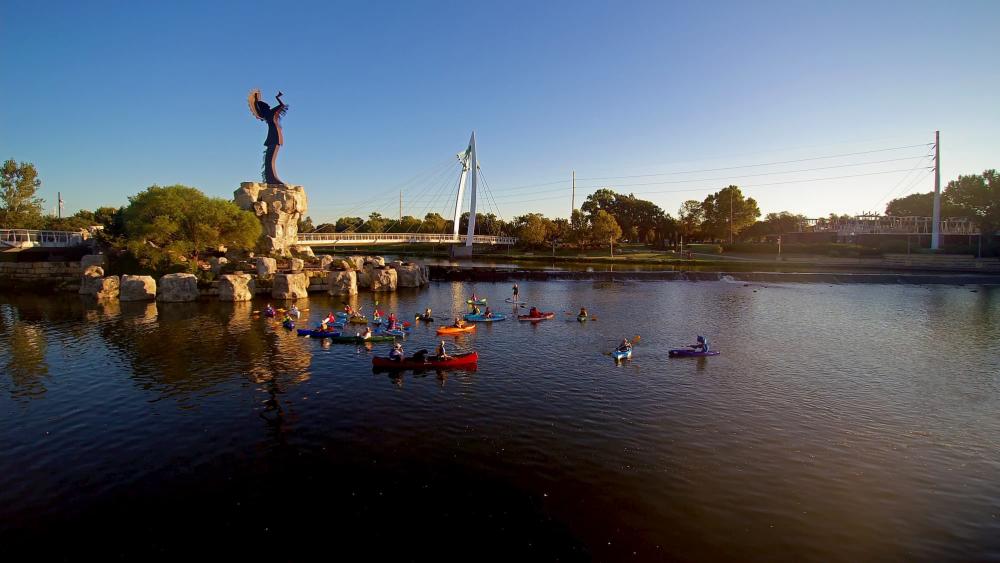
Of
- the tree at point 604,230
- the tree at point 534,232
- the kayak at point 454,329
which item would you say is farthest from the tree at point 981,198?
the kayak at point 454,329

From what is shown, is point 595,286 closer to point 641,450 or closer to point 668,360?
point 668,360

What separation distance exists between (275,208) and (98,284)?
2435cm

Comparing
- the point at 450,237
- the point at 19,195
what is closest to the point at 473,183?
the point at 450,237

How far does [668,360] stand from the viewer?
104 feet

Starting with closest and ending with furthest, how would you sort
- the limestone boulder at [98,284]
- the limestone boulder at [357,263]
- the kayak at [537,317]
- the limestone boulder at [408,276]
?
1. the kayak at [537,317]
2. the limestone boulder at [98,284]
3. the limestone boulder at [357,263]
4. the limestone boulder at [408,276]

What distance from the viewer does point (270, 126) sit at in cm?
7669

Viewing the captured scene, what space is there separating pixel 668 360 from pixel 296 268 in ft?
162

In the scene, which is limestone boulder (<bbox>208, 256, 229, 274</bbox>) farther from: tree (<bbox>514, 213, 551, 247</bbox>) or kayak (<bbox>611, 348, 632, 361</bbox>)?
tree (<bbox>514, 213, 551, 247</bbox>)

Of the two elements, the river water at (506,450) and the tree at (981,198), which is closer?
the river water at (506,450)

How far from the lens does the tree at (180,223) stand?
60125 mm

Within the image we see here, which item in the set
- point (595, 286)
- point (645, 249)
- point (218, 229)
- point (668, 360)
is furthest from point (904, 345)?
point (645, 249)

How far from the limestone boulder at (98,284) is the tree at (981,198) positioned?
147330mm

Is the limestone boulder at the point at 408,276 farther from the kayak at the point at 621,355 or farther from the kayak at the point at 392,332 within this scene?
the kayak at the point at 621,355

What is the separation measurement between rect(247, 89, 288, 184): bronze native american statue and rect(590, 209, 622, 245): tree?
78892 millimetres
